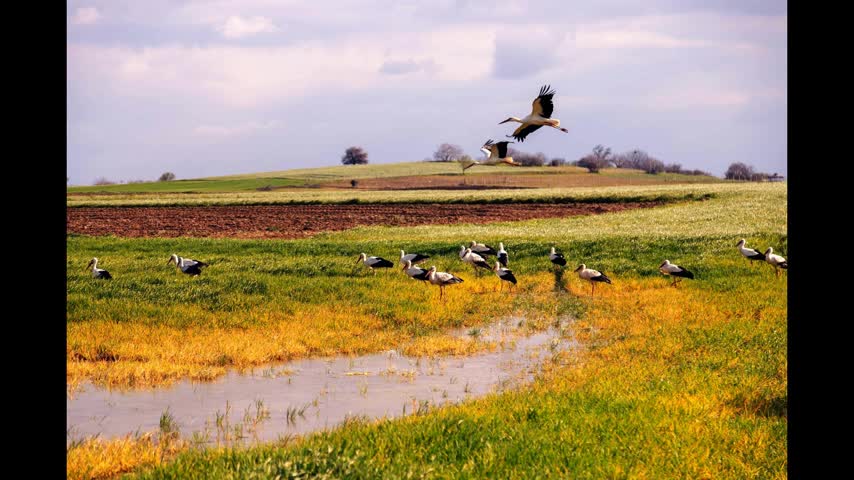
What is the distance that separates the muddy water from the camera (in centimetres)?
1048

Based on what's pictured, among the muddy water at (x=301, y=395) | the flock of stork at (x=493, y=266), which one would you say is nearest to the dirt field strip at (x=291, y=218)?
the flock of stork at (x=493, y=266)

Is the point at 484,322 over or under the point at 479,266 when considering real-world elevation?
under

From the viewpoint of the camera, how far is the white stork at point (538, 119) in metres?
10.5

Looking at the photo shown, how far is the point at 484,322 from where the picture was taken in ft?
63.6

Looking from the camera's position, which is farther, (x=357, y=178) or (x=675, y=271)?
(x=357, y=178)

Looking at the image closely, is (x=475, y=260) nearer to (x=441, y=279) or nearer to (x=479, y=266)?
(x=479, y=266)

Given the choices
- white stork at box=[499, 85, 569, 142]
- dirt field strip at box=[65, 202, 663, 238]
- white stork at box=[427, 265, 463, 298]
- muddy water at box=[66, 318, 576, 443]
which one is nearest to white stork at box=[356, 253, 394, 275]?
white stork at box=[427, 265, 463, 298]

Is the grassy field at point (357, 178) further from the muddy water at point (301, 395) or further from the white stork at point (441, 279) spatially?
the muddy water at point (301, 395)

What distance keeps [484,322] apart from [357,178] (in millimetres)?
121497

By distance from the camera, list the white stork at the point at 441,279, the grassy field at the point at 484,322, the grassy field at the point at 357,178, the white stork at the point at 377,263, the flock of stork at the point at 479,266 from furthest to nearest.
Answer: the grassy field at the point at 357,178 < the white stork at the point at 377,263 < the flock of stork at the point at 479,266 < the white stork at the point at 441,279 < the grassy field at the point at 484,322

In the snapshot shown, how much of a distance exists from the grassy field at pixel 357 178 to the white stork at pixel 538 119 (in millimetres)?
100052

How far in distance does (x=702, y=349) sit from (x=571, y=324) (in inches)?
165

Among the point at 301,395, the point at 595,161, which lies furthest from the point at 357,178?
the point at 301,395
